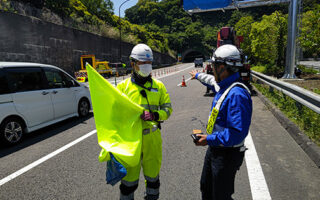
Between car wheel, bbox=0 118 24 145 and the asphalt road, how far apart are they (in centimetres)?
18

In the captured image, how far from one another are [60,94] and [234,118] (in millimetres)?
6104

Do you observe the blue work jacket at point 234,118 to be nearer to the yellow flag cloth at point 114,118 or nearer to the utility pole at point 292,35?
the yellow flag cloth at point 114,118

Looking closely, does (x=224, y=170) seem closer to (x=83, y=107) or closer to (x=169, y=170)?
(x=169, y=170)

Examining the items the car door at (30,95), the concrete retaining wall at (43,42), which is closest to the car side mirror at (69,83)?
the car door at (30,95)

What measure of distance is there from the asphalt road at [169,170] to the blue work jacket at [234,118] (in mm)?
1476

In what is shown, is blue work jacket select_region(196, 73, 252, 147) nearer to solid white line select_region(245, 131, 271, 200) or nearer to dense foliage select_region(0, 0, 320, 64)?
solid white line select_region(245, 131, 271, 200)

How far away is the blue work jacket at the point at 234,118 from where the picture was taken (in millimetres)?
1995

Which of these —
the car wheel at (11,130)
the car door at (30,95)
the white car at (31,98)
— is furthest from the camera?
the car door at (30,95)

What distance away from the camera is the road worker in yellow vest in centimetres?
270

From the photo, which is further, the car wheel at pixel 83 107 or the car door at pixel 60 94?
the car wheel at pixel 83 107

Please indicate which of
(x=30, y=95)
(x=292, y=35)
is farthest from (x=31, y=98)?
(x=292, y=35)

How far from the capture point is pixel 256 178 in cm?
366

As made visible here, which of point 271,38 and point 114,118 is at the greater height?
point 271,38

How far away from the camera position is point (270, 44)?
21.9m
